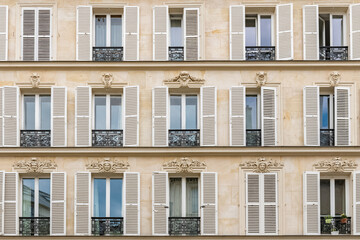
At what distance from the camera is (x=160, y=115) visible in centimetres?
2677

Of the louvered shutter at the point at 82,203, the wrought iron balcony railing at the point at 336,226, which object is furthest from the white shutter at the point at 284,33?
the louvered shutter at the point at 82,203

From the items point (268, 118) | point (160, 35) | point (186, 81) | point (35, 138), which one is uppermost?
point (160, 35)

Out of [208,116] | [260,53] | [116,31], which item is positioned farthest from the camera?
[116,31]

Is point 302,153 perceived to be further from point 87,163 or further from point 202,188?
point 87,163

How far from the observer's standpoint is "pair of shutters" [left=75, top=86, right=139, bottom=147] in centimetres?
2669

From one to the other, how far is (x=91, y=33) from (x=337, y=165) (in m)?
8.88

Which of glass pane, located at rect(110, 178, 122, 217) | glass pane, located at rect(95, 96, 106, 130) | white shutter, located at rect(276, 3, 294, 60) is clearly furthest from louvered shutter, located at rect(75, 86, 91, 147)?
white shutter, located at rect(276, 3, 294, 60)

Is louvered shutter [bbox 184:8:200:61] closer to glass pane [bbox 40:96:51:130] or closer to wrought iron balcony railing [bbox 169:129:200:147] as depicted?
wrought iron balcony railing [bbox 169:129:200:147]

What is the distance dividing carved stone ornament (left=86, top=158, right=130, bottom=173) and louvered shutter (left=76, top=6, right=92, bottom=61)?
3.36 m

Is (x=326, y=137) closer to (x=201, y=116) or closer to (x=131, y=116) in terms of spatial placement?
(x=201, y=116)

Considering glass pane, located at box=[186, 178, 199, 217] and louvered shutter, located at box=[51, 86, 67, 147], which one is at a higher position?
louvered shutter, located at box=[51, 86, 67, 147]

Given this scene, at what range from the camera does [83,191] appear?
1040 inches

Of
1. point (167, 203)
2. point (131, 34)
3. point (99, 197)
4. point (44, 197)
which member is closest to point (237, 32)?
point (131, 34)

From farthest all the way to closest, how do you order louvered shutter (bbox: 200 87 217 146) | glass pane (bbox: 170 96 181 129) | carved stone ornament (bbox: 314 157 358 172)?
glass pane (bbox: 170 96 181 129)
louvered shutter (bbox: 200 87 217 146)
carved stone ornament (bbox: 314 157 358 172)
